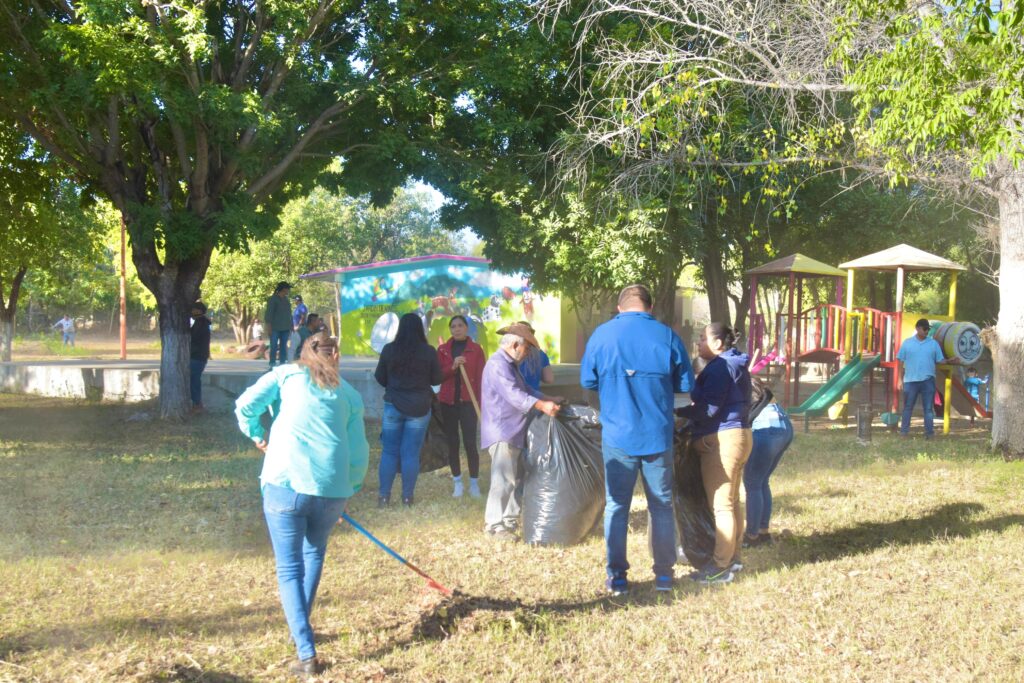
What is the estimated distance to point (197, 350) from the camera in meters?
14.8

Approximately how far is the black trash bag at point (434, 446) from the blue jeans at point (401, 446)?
37 centimetres

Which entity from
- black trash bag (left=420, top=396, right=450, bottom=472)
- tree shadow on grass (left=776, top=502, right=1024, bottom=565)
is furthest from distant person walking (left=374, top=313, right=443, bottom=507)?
tree shadow on grass (left=776, top=502, right=1024, bottom=565)

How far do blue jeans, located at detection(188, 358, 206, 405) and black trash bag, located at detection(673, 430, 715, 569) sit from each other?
10689 millimetres

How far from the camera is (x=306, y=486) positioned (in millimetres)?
4094

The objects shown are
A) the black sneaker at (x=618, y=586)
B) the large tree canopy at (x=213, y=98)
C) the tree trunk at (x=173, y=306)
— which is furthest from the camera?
the tree trunk at (x=173, y=306)

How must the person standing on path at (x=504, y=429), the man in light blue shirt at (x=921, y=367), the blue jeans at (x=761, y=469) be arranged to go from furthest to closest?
the man in light blue shirt at (x=921, y=367) < the person standing on path at (x=504, y=429) < the blue jeans at (x=761, y=469)

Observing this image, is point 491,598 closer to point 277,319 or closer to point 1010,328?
point 1010,328

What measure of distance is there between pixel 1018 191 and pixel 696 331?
102 feet

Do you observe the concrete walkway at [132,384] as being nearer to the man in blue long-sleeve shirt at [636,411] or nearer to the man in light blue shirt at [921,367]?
the man in light blue shirt at [921,367]

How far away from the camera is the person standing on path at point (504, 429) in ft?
22.1

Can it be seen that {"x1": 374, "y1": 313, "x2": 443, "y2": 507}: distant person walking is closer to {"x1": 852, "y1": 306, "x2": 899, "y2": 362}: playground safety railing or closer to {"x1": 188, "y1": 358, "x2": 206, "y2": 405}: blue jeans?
{"x1": 188, "y1": 358, "x2": 206, "y2": 405}: blue jeans

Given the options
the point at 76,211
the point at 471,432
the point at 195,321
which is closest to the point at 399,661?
the point at 471,432

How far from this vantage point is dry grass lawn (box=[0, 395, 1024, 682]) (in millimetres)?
4320

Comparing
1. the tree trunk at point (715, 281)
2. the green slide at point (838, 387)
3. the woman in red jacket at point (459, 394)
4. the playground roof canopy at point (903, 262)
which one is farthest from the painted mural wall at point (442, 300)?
the woman in red jacket at point (459, 394)
